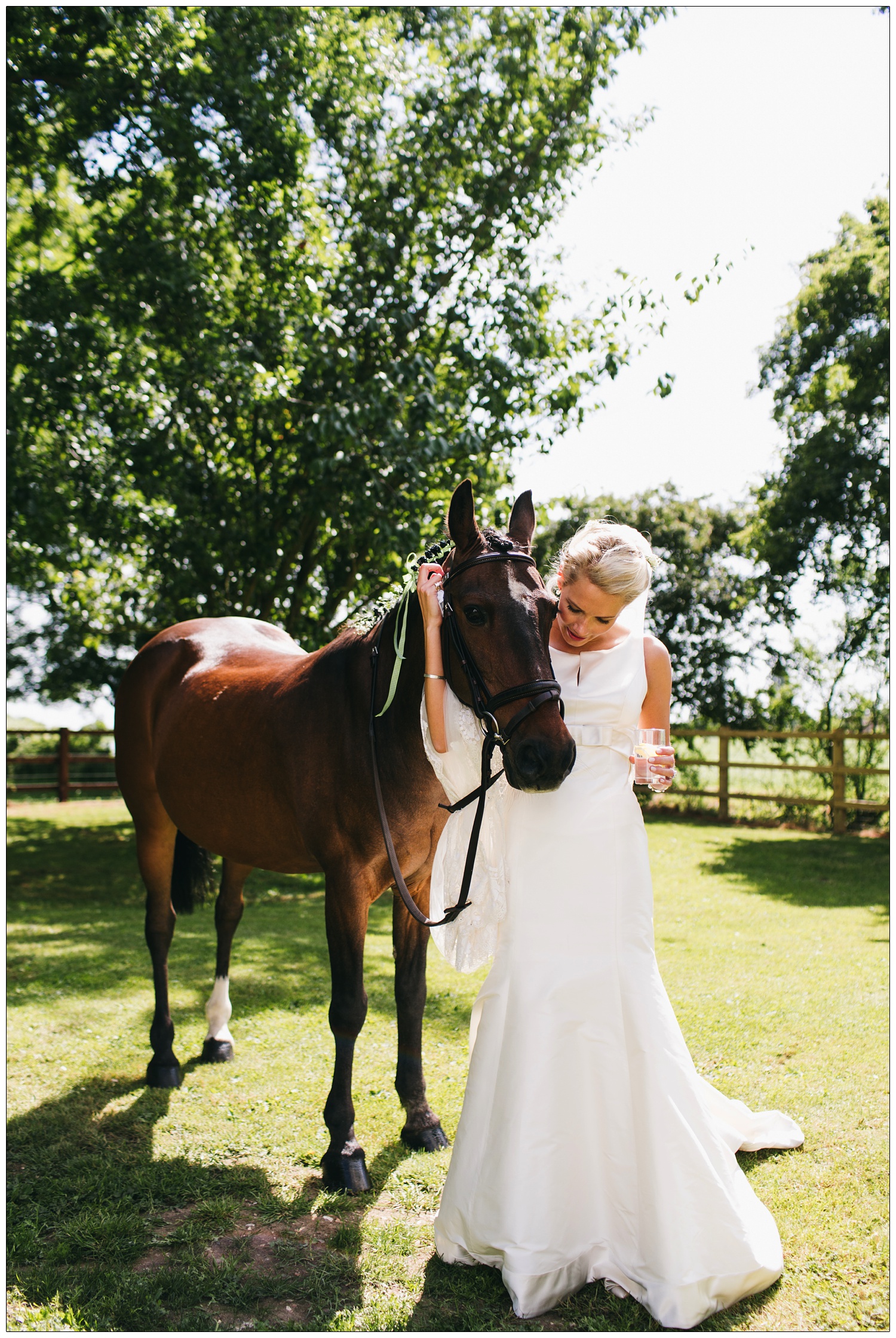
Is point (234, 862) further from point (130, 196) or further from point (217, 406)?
point (130, 196)

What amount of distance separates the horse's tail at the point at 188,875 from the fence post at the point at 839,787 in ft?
39.4

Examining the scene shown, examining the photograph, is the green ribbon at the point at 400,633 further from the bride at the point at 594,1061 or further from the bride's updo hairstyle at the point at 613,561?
the bride's updo hairstyle at the point at 613,561

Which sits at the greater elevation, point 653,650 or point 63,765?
point 653,650

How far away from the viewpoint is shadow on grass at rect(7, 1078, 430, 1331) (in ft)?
8.96

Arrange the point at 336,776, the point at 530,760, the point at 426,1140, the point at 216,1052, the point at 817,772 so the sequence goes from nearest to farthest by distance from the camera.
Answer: the point at 530,760 < the point at 336,776 < the point at 426,1140 < the point at 216,1052 < the point at 817,772

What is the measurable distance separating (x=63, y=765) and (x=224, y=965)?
17.5 meters

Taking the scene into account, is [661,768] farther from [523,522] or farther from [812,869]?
[812,869]

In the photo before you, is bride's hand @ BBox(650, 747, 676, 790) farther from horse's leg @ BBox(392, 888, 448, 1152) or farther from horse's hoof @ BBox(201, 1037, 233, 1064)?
horse's hoof @ BBox(201, 1037, 233, 1064)

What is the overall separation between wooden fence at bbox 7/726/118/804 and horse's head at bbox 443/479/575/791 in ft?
63.7

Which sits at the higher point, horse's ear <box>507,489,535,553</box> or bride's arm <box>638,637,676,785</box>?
horse's ear <box>507,489,535,553</box>

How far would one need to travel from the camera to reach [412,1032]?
387cm

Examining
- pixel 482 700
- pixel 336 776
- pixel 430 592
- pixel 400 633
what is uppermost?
pixel 430 592

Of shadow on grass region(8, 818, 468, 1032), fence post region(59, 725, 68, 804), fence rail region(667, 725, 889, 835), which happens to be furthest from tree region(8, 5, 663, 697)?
fence post region(59, 725, 68, 804)

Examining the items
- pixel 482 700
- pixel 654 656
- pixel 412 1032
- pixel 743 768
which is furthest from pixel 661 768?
pixel 743 768
